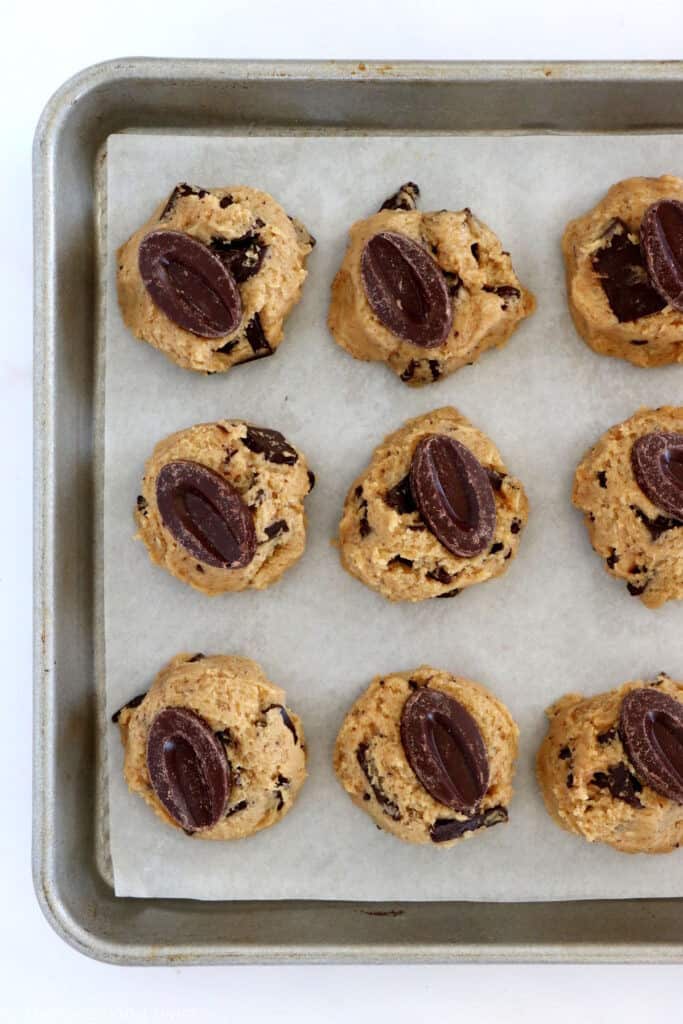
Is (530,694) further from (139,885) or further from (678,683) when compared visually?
(139,885)

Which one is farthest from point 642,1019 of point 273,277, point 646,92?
point 646,92

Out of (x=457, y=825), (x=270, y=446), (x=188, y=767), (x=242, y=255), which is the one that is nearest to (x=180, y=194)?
(x=242, y=255)

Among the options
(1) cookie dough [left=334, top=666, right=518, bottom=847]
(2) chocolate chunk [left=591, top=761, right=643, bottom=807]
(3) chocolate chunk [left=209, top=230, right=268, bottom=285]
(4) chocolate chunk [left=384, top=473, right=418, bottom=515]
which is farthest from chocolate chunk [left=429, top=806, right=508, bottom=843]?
(3) chocolate chunk [left=209, top=230, right=268, bottom=285]

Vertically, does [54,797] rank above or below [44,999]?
above

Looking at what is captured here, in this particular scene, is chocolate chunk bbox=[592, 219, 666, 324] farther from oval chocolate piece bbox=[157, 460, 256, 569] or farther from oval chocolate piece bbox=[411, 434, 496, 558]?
oval chocolate piece bbox=[157, 460, 256, 569]

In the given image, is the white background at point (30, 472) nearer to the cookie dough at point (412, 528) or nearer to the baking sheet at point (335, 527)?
the baking sheet at point (335, 527)

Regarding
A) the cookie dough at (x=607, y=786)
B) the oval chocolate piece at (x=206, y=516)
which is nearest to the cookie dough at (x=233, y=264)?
the oval chocolate piece at (x=206, y=516)
